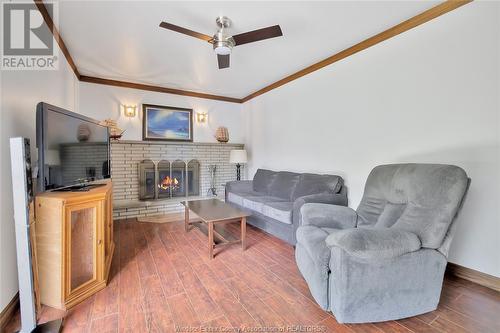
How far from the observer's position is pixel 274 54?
308cm

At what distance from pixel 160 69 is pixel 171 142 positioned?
143cm

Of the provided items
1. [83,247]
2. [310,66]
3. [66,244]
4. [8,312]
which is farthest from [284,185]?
[8,312]

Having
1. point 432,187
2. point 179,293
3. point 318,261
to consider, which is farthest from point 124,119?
point 432,187

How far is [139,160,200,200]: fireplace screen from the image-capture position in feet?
Answer: 14.1

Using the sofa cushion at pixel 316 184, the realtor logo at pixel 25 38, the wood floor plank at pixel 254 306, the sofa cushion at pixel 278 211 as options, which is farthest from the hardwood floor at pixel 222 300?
the realtor logo at pixel 25 38

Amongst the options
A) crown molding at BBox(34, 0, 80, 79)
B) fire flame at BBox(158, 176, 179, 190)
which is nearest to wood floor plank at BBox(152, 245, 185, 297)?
fire flame at BBox(158, 176, 179, 190)

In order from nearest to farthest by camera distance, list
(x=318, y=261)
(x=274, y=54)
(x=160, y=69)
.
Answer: (x=318, y=261), (x=274, y=54), (x=160, y=69)

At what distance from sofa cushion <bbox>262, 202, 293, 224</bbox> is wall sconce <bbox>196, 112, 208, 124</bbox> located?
2.65 meters

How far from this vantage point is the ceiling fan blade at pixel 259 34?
1.99m

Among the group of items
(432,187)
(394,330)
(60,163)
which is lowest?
(394,330)

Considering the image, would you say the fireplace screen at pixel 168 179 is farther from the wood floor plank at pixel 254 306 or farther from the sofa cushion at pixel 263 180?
the wood floor plank at pixel 254 306

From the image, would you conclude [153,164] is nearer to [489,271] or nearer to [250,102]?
[250,102]

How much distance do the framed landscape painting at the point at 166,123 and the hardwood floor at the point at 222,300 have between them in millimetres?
2489

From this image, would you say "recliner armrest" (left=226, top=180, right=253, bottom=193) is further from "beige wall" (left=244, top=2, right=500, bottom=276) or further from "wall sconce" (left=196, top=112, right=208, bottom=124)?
"wall sconce" (left=196, top=112, right=208, bottom=124)
